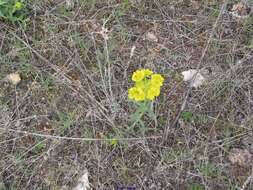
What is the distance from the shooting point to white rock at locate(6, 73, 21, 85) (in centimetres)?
240

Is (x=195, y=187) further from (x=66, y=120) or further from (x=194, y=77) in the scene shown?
(x=66, y=120)

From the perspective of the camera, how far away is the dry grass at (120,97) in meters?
2.12

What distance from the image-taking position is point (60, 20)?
258 centimetres

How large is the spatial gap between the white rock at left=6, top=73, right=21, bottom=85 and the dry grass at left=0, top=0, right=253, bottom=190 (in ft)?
0.11

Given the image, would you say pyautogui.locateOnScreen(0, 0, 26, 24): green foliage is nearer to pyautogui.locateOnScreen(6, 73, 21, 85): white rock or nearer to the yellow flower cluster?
pyautogui.locateOnScreen(6, 73, 21, 85): white rock

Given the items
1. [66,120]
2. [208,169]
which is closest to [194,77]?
[208,169]

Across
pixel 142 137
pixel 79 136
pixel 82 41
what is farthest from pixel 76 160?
pixel 82 41

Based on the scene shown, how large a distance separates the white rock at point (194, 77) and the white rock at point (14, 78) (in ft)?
2.89

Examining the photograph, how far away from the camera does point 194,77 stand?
2314mm

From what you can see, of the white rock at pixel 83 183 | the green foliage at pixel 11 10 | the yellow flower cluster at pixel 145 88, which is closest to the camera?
the yellow flower cluster at pixel 145 88

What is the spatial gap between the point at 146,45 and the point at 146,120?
47cm

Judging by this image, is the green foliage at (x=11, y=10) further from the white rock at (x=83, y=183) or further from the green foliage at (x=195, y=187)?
the green foliage at (x=195, y=187)

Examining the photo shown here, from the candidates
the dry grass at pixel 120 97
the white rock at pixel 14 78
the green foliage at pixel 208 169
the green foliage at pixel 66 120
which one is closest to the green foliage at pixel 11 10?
the dry grass at pixel 120 97

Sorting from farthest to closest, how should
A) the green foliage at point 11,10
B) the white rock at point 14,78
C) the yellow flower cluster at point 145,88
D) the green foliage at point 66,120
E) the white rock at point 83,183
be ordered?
the green foliage at point 11,10, the white rock at point 14,78, the green foliage at point 66,120, the white rock at point 83,183, the yellow flower cluster at point 145,88
